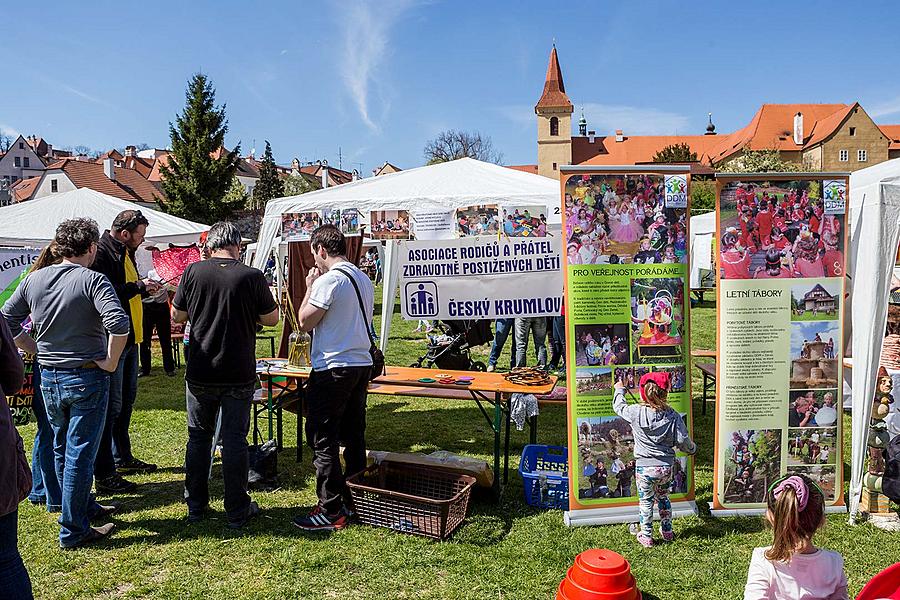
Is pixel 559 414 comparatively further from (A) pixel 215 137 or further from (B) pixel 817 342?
(A) pixel 215 137

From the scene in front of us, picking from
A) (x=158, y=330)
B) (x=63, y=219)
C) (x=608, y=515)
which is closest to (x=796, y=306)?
(x=608, y=515)

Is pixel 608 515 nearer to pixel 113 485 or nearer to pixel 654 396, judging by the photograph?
pixel 654 396

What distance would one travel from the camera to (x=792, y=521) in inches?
86.2

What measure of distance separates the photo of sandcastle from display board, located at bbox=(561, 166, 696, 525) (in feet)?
2.14

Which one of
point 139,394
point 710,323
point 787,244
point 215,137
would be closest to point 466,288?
point 787,244

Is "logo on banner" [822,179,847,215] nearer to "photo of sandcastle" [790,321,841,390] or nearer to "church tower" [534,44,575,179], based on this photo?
"photo of sandcastle" [790,321,841,390]

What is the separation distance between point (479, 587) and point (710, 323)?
38.4ft

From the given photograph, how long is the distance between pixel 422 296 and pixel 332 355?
1.94m

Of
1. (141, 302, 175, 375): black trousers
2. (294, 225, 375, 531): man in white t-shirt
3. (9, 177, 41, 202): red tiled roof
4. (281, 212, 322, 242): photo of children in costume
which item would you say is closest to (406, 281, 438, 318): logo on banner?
(281, 212, 322, 242): photo of children in costume

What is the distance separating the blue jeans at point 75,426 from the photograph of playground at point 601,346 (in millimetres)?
2684

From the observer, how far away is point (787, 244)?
12.8 ft

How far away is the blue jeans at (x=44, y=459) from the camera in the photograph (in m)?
3.90

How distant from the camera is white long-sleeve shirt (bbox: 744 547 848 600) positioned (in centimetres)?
220

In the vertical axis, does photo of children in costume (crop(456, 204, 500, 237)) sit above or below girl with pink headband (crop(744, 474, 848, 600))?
above
